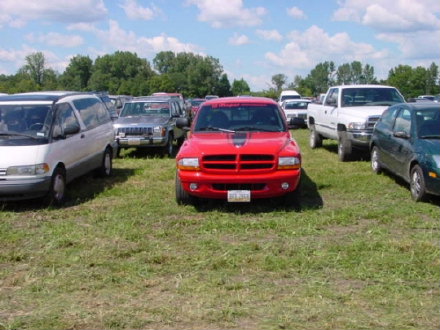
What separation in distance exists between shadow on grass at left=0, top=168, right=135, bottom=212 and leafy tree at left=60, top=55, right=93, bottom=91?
114179 mm

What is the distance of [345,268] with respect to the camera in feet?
17.4

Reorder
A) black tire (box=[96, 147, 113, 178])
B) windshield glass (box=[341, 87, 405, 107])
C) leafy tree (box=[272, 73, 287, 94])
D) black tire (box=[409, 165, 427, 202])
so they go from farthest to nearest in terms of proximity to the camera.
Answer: leafy tree (box=[272, 73, 287, 94]) → windshield glass (box=[341, 87, 405, 107]) → black tire (box=[96, 147, 113, 178]) → black tire (box=[409, 165, 427, 202])

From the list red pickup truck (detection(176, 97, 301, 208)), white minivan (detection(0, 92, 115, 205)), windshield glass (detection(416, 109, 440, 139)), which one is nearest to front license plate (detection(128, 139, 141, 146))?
white minivan (detection(0, 92, 115, 205))

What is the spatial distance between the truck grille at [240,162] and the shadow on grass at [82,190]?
8.51ft

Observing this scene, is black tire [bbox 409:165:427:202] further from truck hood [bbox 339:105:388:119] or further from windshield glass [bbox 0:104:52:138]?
windshield glass [bbox 0:104:52:138]

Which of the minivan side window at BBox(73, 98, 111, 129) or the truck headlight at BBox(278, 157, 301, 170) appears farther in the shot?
the minivan side window at BBox(73, 98, 111, 129)

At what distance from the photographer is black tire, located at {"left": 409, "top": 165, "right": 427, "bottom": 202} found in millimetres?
7921

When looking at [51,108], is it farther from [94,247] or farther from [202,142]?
[94,247]

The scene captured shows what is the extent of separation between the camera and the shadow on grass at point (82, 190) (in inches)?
329

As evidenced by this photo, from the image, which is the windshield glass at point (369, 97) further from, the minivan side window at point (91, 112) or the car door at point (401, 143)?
the minivan side window at point (91, 112)

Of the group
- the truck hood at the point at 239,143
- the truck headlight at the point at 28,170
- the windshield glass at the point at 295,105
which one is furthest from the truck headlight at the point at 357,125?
the windshield glass at the point at 295,105

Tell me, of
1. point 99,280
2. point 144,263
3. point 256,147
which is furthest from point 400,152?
point 99,280

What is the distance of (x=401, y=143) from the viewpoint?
899cm

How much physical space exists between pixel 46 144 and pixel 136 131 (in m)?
6.12
